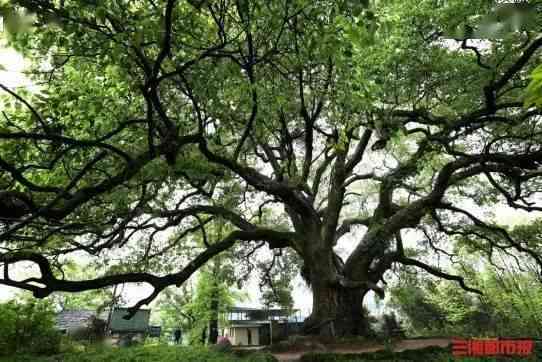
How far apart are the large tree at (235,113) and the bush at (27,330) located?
1887mm

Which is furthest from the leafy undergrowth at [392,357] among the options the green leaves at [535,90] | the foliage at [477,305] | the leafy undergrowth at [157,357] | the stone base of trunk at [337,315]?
the green leaves at [535,90]

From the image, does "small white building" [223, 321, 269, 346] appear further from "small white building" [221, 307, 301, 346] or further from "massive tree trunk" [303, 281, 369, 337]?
"massive tree trunk" [303, 281, 369, 337]

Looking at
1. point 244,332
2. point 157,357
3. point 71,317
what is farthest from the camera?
point 71,317

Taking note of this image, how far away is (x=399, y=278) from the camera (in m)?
14.2

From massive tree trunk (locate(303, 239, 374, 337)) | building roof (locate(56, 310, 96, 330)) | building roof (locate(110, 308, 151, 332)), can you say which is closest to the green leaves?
massive tree trunk (locate(303, 239, 374, 337))

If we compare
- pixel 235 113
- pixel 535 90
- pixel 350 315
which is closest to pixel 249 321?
pixel 350 315

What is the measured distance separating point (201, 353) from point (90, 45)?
20.1 feet

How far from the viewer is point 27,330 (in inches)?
338

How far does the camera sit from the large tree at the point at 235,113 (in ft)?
12.1

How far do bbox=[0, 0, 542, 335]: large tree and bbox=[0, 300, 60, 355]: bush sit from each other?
1.89m

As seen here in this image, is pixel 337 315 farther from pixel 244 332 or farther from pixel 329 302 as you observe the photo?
pixel 244 332

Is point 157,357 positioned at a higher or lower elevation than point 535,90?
lower
